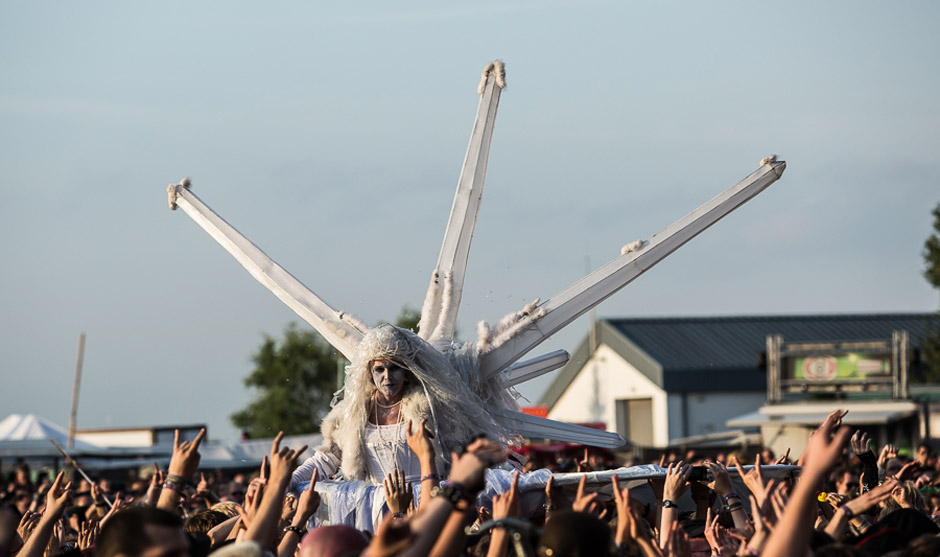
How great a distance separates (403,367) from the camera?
738 cm

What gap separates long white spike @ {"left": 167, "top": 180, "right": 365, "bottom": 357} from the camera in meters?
7.99

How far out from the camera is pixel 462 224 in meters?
8.34

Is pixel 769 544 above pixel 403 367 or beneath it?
beneath

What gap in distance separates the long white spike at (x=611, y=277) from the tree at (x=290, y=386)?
36734 millimetres

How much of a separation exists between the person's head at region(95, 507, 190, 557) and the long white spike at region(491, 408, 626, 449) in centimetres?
454

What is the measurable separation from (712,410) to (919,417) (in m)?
17.3

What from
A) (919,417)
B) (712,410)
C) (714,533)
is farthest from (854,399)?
(714,533)

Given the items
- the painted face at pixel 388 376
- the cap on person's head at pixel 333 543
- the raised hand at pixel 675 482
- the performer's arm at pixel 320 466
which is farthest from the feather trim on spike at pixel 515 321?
the cap on person's head at pixel 333 543

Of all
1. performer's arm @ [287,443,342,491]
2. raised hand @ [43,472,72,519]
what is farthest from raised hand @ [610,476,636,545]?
performer's arm @ [287,443,342,491]

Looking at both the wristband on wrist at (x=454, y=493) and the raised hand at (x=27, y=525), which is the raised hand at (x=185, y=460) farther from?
the raised hand at (x=27, y=525)

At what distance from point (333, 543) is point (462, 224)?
4.88 metres

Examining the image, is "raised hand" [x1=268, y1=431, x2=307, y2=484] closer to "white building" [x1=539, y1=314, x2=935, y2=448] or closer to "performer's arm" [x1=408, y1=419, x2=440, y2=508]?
"performer's arm" [x1=408, y1=419, x2=440, y2=508]

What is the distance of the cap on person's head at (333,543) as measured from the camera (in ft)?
11.8

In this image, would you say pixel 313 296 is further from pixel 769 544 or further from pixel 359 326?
pixel 769 544
